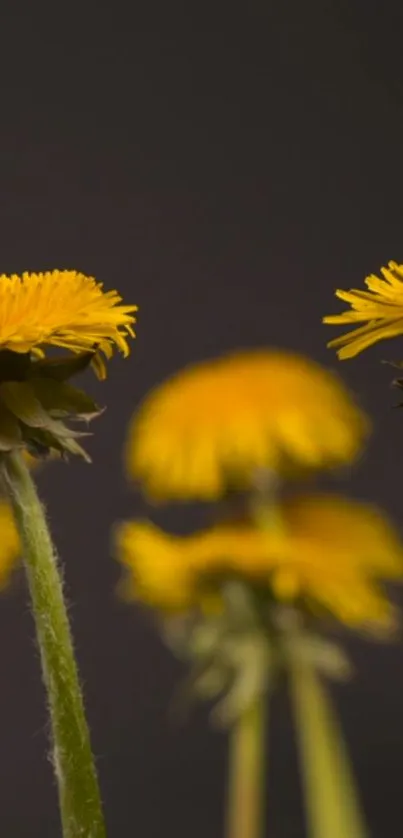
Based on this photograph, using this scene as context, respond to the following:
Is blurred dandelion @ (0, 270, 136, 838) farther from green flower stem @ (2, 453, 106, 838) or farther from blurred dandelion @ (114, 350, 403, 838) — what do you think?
blurred dandelion @ (114, 350, 403, 838)

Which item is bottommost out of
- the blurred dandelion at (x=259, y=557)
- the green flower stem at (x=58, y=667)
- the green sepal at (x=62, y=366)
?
the blurred dandelion at (x=259, y=557)

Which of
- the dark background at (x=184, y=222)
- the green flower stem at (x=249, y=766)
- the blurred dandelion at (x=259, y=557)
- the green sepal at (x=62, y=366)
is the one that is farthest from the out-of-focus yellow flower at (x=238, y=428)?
the dark background at (x=184, y=222)

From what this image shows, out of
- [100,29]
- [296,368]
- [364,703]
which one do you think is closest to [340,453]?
[296,368]

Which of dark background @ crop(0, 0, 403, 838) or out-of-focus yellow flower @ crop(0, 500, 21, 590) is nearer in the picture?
out-of-focus yellow flower @ crop(0, 500, 21, 590)

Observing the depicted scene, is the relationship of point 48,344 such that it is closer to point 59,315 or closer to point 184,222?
point 59,315

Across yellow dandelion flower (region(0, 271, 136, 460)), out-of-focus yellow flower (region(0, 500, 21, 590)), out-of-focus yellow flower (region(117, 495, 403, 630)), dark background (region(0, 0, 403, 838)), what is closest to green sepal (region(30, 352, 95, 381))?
yellow dandelion flower (region(0, 271, 136, 460))

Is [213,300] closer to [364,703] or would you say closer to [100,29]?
[100,29]

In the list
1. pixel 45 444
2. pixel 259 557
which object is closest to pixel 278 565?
pixel 259 557

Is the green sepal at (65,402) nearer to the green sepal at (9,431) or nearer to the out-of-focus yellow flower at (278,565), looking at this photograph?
the green sepal at (9,431)
